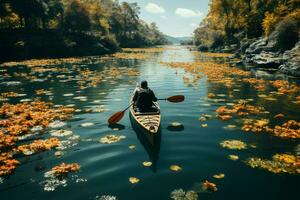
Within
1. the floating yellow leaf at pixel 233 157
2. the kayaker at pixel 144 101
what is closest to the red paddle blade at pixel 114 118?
the kayaker at pixel 144 101

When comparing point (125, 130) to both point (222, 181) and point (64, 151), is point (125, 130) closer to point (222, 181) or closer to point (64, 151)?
point (64, 151)

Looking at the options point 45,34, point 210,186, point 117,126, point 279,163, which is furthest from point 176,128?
point 45,34

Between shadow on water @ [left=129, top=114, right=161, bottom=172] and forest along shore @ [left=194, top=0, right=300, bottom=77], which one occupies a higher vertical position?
forest along shore @ [left=194, top=0, right=300, bottom=77]

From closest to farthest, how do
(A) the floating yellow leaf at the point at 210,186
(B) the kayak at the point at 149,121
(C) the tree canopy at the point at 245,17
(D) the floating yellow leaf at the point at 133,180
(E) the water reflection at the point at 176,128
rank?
(A) the floating yellow leaf at the point at 210,186 → (D) the floating yellow leaf at the point at 133,180 → (B) the kayak at the point at 149,121 → (E) the water reflection at the point at 176,128 → (C) the tree canopy at the point at 245,17

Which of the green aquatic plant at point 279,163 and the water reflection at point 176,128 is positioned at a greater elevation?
the green aquatic plant at point 279,163

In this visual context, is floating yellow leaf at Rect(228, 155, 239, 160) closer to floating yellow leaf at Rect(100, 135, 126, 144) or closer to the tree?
floating yellow leaf at Rect(100, 135, 126, 144)

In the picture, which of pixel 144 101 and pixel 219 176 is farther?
pixel 144 101

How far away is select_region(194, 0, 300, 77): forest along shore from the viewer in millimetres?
28875

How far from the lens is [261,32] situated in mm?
53406

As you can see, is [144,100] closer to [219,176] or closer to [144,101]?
[144,101]

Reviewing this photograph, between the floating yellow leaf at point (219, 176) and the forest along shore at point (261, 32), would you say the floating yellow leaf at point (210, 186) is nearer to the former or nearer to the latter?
the floating yellow leaf at point (219, 176)

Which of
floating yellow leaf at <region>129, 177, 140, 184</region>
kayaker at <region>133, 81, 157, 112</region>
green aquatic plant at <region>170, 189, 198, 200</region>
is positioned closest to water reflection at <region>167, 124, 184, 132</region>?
kayaker at <region>133, 81, 157, 112</region>

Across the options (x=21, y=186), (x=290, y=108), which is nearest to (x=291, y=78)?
(x=290, y=108)

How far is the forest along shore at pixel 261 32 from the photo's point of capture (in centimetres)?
2888
